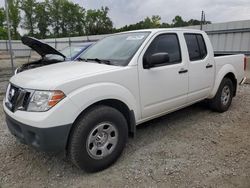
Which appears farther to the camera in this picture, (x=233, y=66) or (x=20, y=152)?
(x=233, y=66)

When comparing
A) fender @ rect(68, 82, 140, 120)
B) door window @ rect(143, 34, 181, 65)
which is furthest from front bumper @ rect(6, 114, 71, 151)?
door window @ rect(143, 34, 181, 65)

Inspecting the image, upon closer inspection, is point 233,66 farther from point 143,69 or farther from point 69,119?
point 69,119

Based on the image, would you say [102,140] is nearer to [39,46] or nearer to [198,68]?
[198,68]

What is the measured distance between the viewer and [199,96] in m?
4.50

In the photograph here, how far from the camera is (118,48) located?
372 centimetres

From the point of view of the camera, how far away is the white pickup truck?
2.61m

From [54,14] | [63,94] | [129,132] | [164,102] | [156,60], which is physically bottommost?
[129,132]

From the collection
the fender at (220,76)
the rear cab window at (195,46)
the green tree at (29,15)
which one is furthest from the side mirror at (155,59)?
the green tree at (29,15)

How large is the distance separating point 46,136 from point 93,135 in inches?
23.0

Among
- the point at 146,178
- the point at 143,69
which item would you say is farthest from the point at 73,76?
the point at 146,178

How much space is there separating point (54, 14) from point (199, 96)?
241 feet

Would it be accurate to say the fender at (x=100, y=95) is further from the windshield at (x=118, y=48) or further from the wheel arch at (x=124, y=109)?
the windshield at (x=118, y=48)

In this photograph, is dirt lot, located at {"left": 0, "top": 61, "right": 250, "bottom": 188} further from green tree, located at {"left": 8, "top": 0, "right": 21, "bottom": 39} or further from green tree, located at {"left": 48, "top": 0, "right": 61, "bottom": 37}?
green tree, located at {"left": 48, "top": 0, "right": 61, "bottom": 37}

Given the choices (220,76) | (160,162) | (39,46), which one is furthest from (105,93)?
(39,46)
